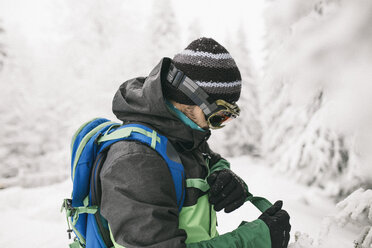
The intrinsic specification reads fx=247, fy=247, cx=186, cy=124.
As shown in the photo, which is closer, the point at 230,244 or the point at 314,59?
the point at 230,244

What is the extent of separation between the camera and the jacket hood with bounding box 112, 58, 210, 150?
169cm

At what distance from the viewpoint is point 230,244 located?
4.99ft

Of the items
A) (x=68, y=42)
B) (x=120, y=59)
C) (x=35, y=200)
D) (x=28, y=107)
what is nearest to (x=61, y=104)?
(x=28, y=107)

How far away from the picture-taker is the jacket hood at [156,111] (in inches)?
66.6

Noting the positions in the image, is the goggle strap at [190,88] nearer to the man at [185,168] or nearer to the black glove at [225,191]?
the man at [185,168]

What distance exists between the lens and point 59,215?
7754 millimetres

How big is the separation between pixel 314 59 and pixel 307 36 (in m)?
0.42

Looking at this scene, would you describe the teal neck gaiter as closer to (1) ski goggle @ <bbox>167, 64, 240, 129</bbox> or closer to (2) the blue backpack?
(1) ski goggle @ <bbox>167, 64, 240, 129</bbox>

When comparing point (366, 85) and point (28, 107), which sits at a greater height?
point (366, 85)

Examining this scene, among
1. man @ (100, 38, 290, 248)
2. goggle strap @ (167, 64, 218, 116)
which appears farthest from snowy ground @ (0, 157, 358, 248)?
goggle strap @ (167, 64, 218, 116)

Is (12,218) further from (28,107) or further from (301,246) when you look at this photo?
(28,107)

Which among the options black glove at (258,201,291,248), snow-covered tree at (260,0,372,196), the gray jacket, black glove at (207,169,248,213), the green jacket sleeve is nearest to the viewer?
the gray jacket

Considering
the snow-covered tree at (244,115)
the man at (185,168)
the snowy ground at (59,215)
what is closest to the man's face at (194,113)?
the man at (185,168)

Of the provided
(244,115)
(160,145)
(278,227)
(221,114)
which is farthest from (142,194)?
(244,115)
